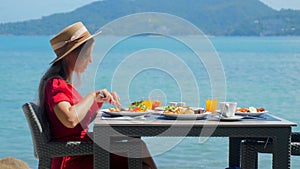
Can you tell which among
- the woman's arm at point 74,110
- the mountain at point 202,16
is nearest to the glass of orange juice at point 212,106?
the woman's arm at point 74,110

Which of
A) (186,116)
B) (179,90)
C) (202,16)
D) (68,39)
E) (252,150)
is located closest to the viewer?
(186,116)

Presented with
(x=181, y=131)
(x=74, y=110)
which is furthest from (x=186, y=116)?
(x=74, y=110)

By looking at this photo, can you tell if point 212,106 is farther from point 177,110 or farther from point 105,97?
point 105,97

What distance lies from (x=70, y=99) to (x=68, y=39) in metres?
0.33

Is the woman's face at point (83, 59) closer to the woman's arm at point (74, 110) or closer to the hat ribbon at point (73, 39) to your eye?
the hat ribbon at point (73, 39)

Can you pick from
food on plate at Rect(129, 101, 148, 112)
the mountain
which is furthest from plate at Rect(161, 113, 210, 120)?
Answer: the mountain

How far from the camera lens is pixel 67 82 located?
3174 mm

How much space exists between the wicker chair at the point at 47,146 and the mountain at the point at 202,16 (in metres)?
43.4

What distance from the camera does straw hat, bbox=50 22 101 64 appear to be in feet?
10.6

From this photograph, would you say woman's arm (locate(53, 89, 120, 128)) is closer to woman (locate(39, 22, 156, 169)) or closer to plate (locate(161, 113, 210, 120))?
woman (locate(39, 22, 156, 169))

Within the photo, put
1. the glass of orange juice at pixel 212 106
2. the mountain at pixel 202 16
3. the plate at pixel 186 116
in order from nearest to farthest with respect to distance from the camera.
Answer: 1. the plate at pixel 186 116
2. the glass of orange juice at pixel 212 106
3. the mountain at pixel 202 16

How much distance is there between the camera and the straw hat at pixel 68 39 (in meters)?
3.22

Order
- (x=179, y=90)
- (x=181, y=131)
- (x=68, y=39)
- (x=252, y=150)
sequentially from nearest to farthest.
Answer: (x=181, y=131), (x=68, y=39), (x=252, y=150), (x=179, y=90)

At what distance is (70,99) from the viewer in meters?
3.09
